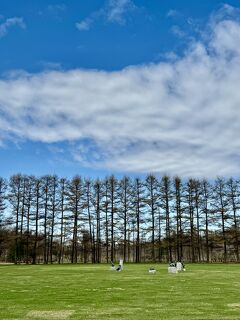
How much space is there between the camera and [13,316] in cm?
1281

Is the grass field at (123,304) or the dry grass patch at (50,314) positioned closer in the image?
the dry grass patch at (50,314)

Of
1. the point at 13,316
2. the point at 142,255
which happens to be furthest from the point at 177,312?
the point at 142,255

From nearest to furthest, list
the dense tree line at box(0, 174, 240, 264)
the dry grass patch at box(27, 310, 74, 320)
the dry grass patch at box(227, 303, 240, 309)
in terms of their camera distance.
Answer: the dry grass patch at box(27, 310, 74, 320), the dry grass patch at box(227, 303, 240, 309), the dense tree line at box(0, 174, 240, 264)

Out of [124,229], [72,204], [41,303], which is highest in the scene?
[72,204]

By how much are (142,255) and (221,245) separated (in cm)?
2192

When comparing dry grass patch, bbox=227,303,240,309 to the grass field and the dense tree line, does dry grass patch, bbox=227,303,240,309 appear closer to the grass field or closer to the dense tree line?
the grass field

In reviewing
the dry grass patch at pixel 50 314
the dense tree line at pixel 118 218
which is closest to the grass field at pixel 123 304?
the dry grass patch at pixel 50 314

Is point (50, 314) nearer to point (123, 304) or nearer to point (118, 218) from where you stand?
point (123, 304)

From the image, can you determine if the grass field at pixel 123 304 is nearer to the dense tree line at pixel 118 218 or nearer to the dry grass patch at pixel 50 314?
the dry grass patch at pixel 50 314

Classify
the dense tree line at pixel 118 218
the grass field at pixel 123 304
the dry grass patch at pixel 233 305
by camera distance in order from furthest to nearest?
the dense tree line at pixel 118 218, the dry grass patch at pixel 233 305, the grass field at pixel 123 304

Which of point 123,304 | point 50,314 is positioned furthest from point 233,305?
point 50,314

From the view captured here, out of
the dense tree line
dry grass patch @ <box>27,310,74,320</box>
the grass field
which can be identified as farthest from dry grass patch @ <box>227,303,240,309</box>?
the dense tree line

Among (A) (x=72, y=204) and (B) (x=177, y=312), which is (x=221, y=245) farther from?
(B) (x=177, y=312)

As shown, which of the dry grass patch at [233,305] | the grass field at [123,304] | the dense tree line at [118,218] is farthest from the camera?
the dense tree line at [118,218]
